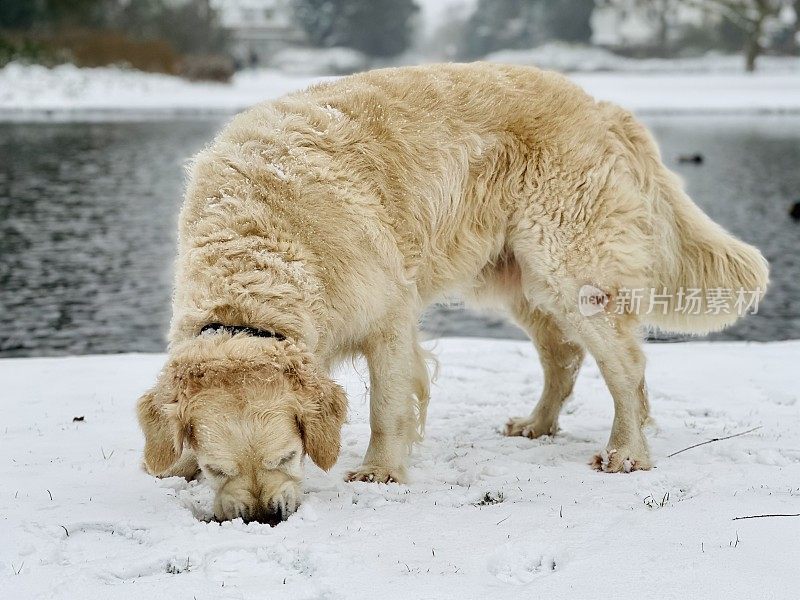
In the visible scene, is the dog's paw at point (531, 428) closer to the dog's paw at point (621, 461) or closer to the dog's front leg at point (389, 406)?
the dog's paw at point (621, 461)

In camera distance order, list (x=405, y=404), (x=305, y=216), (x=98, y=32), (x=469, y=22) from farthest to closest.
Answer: (x=469, y=22), (x=98, y=32), (x=405, y=404), (x=305, y=216)

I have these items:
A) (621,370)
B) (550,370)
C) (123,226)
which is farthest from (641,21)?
(621,370)

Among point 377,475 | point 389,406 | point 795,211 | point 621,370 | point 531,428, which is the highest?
point 621,370

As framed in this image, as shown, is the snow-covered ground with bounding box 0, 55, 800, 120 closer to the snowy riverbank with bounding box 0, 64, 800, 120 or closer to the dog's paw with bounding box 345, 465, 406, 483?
the snowy riverbank with bounding box 0, 64, 800, 120

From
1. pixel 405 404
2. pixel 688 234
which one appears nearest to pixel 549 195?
pixel 688 234

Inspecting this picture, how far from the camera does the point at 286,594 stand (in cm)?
321

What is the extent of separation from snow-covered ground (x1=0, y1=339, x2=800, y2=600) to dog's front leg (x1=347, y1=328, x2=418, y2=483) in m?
0.16

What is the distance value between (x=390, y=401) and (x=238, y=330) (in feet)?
3.70

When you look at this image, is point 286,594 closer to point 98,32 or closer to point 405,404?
point 405,404

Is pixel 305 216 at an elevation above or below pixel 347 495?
above

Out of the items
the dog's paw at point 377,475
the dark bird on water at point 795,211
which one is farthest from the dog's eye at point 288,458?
the dark bird on water at point 795,211

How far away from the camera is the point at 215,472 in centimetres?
375

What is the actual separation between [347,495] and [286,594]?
45.5 inches

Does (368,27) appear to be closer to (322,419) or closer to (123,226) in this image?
(123,226)
